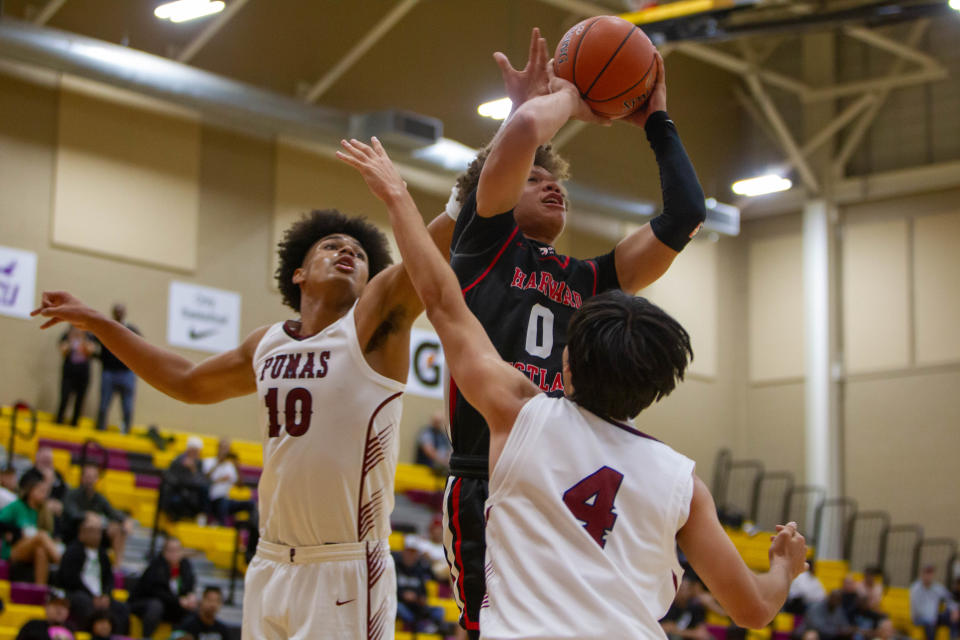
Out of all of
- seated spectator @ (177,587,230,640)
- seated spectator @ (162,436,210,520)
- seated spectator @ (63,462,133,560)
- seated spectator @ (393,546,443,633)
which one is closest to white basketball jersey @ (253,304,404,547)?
seated spectator @ (177,587,230,640)

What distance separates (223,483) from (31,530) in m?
3.40

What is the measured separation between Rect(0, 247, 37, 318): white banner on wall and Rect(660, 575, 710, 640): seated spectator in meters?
8.90

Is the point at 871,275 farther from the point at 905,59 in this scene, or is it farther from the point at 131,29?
the point at 131,29

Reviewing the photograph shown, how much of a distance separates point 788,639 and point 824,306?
799 centimetres

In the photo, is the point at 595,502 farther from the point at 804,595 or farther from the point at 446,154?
the point at 446,154

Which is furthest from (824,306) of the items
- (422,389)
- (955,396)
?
(422,389)

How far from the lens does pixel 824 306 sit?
22.8m

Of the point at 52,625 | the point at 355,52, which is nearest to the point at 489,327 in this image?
the point at 52,625

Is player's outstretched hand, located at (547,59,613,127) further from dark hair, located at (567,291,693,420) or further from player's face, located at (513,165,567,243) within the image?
dark hair, located at (567,291,693,420)

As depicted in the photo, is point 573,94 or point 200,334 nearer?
point 573,94

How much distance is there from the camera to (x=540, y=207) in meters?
4.33

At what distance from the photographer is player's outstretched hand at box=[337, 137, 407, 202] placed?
3.58 m

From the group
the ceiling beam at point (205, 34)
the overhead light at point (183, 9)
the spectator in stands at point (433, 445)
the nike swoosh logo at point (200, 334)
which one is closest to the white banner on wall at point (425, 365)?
the spectator in stands at point (433, 445)

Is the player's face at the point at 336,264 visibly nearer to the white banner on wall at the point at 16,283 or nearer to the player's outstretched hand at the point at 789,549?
the player's outstretched hand at the point at 789,549
